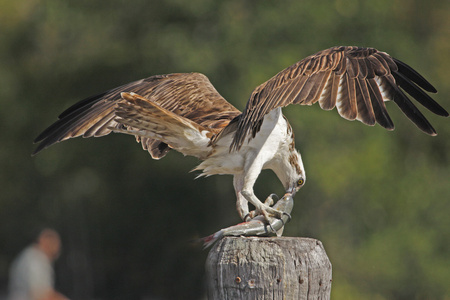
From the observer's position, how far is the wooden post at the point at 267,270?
174 inches

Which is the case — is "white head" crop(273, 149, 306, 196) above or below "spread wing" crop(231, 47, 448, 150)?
below

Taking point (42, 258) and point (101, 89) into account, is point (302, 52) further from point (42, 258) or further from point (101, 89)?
point (42, 258)

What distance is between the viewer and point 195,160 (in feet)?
47.7

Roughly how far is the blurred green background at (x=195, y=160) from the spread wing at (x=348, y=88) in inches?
277

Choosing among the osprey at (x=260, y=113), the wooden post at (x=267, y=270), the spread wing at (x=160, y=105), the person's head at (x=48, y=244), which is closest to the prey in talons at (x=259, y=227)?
the osprey at (x=260, y=113)

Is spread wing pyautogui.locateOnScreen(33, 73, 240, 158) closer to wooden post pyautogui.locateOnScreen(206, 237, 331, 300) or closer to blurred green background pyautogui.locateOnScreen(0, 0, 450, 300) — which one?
wooden post pyautogui.locateOnScreen(206, 237, 331, 300)

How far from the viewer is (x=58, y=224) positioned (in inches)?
664

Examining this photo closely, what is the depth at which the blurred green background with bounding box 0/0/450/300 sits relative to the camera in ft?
44.4

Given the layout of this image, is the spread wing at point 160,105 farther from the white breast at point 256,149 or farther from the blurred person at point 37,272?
the blurred person at point 37,272

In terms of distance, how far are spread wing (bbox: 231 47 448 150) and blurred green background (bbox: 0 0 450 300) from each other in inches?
277

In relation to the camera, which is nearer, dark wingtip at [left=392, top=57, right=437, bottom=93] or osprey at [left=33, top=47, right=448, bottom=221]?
osprey at [left=33, top=47, right=448, bottom=221]

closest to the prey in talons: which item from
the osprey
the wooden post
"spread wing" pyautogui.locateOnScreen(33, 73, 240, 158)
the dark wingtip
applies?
the osprey

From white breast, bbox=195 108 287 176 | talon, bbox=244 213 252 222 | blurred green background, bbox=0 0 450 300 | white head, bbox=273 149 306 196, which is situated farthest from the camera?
blurred green background, bbox=0 0 450 300

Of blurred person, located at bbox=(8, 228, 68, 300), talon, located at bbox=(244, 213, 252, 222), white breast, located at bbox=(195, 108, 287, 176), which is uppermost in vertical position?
white breast, located at bbox=(195, 108, 287, 176)
